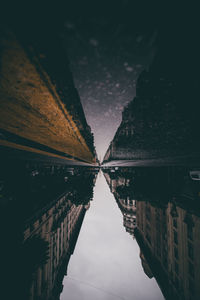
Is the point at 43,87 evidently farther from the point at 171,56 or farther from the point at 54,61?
the point at 171,56

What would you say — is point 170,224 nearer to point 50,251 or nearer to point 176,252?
point 176,252

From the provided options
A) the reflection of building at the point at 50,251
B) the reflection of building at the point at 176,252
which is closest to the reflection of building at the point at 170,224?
the reflection of building at the point at 176,252

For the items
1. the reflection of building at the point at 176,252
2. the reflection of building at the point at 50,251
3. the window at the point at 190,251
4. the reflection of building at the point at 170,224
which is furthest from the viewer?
the window at the point at 190,251

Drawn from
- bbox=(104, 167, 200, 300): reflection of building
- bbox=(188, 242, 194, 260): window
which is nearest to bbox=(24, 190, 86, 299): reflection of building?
bbox=(104, 167, 200, 300): reflection of building

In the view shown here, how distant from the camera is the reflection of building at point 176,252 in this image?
19.8 ft

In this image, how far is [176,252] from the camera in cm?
772

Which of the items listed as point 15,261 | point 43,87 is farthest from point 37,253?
point 43,87

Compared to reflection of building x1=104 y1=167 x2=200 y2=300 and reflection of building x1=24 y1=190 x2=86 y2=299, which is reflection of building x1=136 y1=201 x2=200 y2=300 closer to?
reflection of building x1=104 y1=167 x2=200 y2=300

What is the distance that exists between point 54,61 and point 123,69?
2248 mm

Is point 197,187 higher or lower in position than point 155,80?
lower

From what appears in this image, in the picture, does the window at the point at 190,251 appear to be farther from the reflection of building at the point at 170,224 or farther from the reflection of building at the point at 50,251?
the reflection of building at the point at 50,251

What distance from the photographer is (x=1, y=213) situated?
197 centimetres

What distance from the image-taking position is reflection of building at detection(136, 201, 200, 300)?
237 inches

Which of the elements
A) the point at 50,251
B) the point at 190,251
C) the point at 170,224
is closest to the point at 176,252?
the point at 190,251
